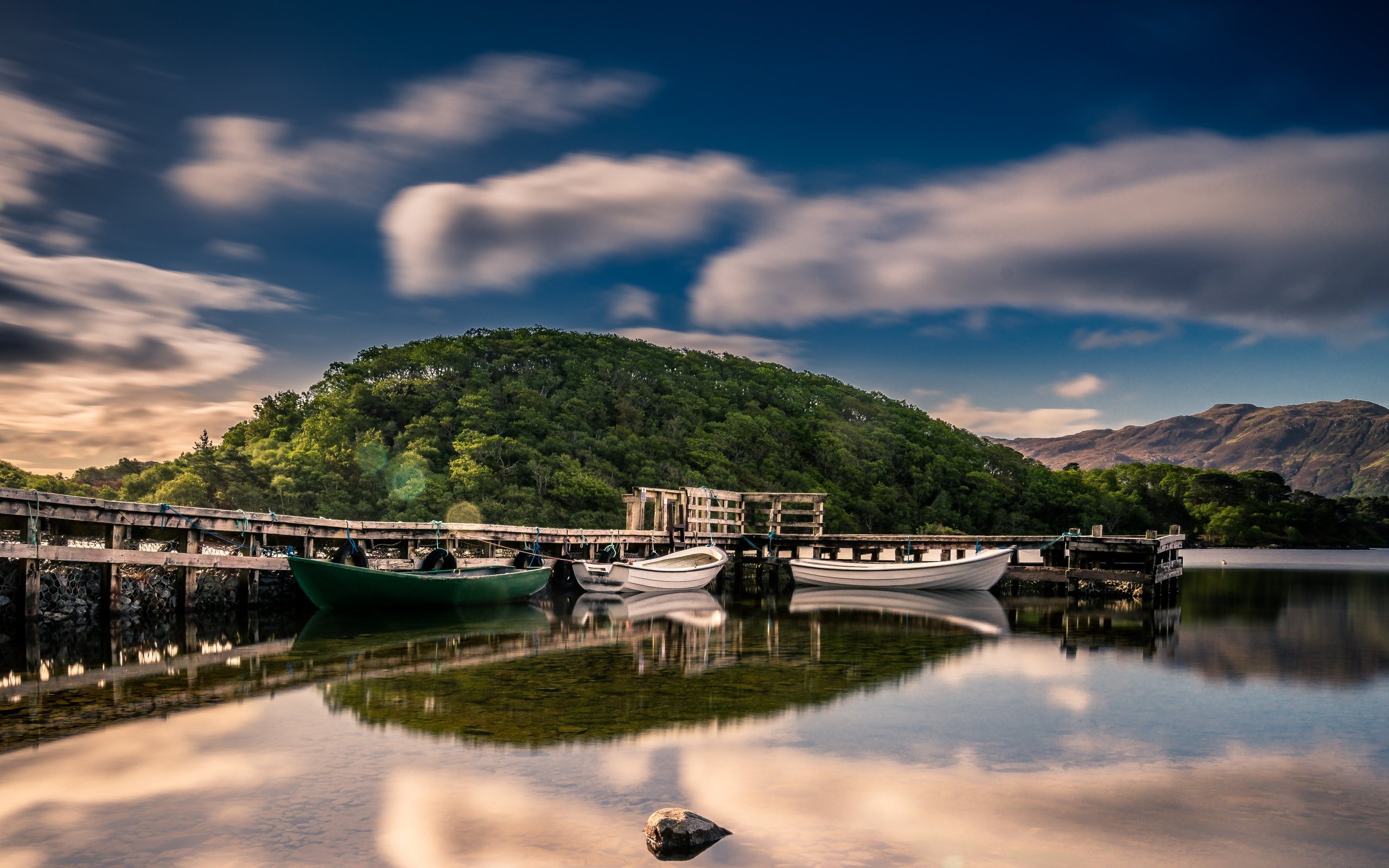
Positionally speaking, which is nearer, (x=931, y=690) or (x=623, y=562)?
(x=931, y=690)

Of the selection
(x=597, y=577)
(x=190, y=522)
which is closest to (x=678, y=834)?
(x=190, y=522)

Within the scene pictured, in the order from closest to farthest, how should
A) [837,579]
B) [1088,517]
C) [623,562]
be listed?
[623,562], [837,579], [1088,517]

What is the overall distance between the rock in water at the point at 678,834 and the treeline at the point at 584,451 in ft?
147

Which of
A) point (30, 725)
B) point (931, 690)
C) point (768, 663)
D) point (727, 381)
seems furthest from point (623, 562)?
point (727, 381)

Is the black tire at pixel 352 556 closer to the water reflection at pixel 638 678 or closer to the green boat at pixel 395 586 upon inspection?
the green boat at pixel 395 586

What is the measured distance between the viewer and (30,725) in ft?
33.0

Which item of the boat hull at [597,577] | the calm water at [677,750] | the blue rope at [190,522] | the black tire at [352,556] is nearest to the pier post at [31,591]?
the calm water at [677,750]

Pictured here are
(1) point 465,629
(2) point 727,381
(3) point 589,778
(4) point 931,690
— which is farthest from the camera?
(2) point 727,381

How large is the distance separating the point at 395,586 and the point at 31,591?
7.03m

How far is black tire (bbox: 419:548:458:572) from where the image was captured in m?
24.4

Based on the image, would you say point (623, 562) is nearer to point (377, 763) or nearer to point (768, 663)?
point (768, 663)

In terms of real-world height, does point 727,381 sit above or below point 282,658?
above

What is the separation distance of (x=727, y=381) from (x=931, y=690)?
85260 millimetres

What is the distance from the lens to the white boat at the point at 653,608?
22.9 m
